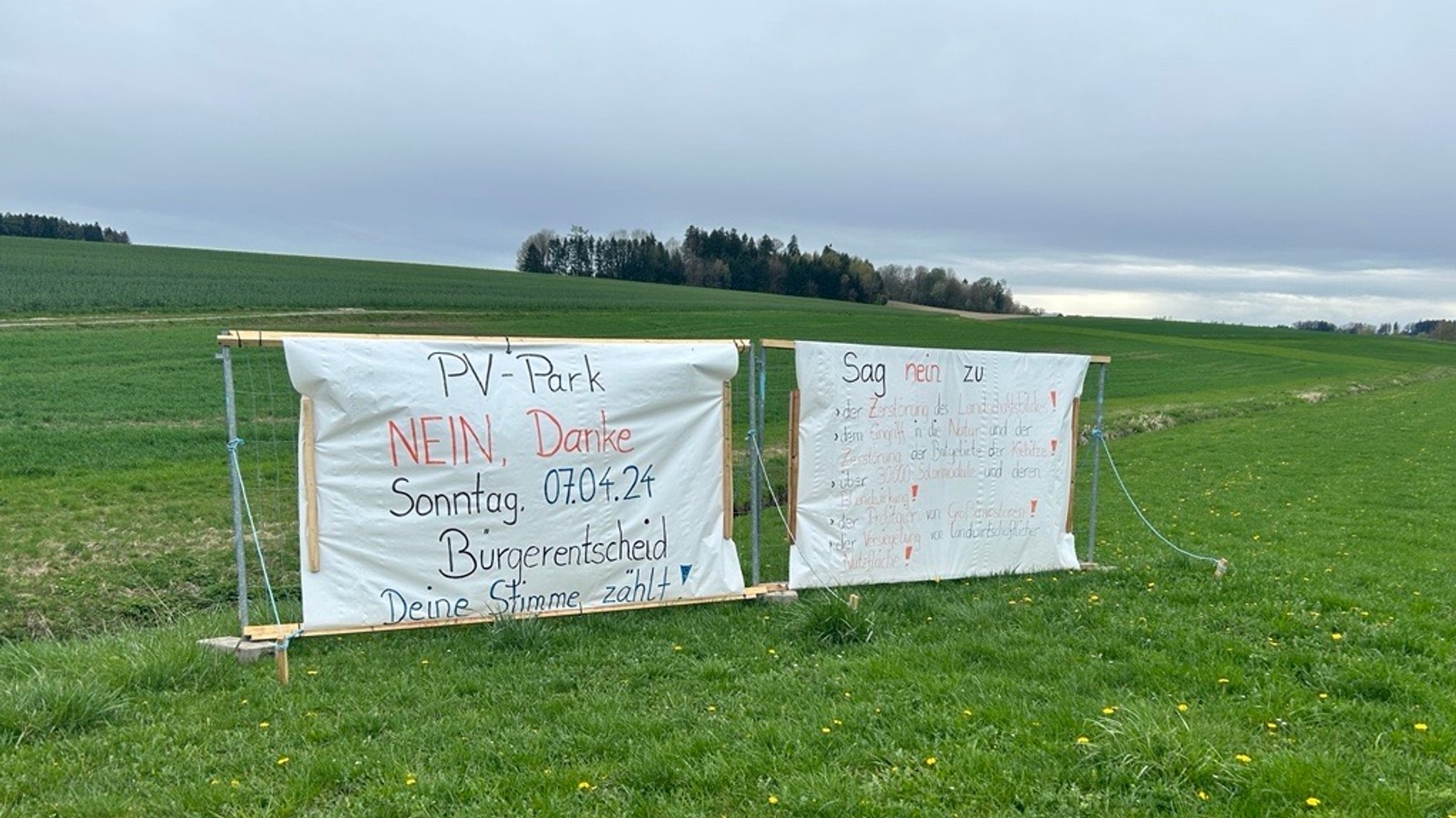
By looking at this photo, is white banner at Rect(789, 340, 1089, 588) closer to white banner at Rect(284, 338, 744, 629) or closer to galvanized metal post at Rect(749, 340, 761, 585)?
galvanized metal post at Rect(749, 340, 761, 585)

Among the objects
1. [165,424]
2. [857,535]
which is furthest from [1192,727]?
[165,424]

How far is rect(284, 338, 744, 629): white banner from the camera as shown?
16.7ft

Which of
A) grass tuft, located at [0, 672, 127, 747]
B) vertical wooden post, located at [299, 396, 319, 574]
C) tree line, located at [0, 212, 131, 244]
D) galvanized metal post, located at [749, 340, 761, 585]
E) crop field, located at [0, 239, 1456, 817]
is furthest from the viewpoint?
tree line, located at [0, 212, 131, 244]

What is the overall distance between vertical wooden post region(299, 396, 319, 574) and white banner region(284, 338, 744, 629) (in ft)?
0.11

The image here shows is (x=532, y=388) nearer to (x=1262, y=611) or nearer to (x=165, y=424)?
(x=1262, y=611)

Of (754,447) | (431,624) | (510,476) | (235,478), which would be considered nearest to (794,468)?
(754,447)

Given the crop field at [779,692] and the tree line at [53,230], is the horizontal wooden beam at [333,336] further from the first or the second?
the tree line at [53,230]

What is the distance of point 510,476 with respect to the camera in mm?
5402

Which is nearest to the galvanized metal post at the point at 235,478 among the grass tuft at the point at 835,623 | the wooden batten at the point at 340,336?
the wooden batten at the point at 340,336

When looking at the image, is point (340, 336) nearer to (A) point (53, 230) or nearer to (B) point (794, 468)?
(B) point (794, 468)

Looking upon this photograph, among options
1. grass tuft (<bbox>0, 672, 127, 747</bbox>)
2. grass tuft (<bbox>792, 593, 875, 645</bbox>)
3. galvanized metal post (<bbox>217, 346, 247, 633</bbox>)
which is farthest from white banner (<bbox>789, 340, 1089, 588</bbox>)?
grass tuft (<bbox>0, 672, 127, 747</bbox>)

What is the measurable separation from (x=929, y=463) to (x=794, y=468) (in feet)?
4.18

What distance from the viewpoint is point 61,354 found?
21.8 metres

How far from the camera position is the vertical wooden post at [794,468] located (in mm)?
6195
